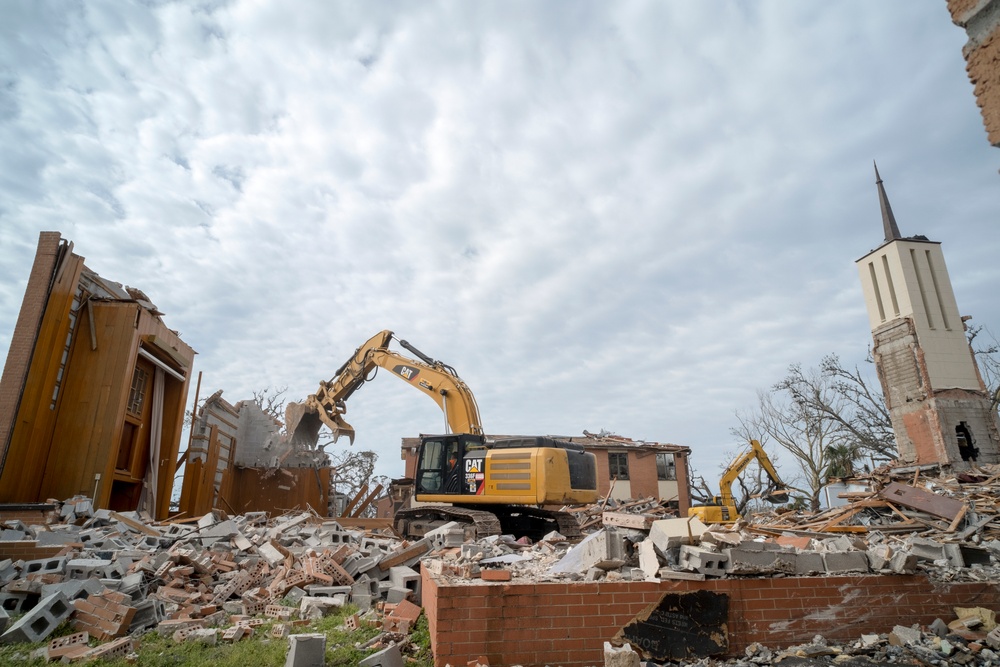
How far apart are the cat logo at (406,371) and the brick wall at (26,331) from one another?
694 cm

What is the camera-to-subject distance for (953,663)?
432cm

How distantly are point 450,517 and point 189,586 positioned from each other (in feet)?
18.0

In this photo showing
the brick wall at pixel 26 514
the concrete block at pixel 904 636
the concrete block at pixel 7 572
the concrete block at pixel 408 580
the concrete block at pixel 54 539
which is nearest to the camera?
the concrete block at pixel 904 636

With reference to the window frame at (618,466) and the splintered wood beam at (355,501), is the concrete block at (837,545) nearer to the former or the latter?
the splintered wood beam at (355,501)

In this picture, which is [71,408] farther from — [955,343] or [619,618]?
[955,343]

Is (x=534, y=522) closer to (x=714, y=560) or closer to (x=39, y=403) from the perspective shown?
(x=714, y=560)

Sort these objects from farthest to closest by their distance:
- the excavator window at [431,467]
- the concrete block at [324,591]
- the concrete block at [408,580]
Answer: the excavator window at [431,467] → the concrete block at [408,580] → the concrete block at [324,591]

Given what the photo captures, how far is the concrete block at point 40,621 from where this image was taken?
5.24 meters

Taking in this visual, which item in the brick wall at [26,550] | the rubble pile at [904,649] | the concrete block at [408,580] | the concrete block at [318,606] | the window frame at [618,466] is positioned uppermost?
the window frame at [618,466]

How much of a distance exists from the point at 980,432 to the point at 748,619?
14749mm

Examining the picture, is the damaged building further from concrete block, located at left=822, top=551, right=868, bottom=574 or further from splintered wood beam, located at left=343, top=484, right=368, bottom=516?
concrete block, located at left=822, top=551, right=868, bottom=574

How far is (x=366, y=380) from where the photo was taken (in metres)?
14.8

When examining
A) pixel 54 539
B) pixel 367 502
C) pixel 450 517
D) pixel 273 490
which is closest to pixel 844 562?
pixel 450 517

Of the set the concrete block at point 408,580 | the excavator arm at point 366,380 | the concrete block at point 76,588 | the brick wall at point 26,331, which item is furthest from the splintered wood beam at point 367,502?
the concrete block at point 76,588
